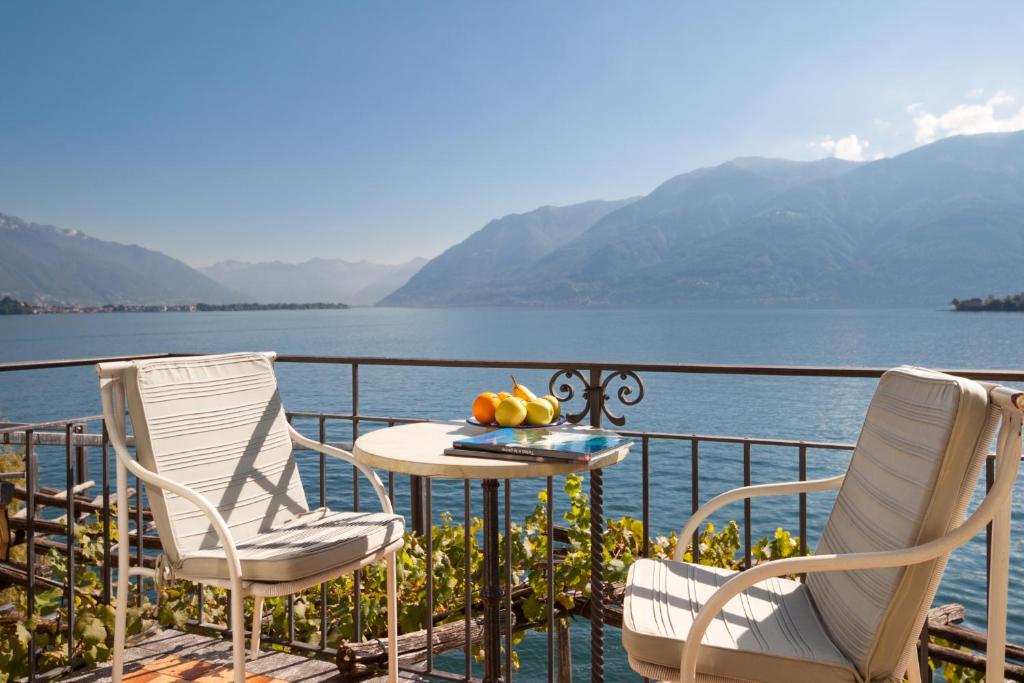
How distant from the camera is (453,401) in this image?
26.7 m

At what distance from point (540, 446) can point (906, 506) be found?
73 centimetres

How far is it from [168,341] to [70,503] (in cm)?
6208

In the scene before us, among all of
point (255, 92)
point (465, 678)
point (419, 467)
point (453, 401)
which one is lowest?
point (453, 401)

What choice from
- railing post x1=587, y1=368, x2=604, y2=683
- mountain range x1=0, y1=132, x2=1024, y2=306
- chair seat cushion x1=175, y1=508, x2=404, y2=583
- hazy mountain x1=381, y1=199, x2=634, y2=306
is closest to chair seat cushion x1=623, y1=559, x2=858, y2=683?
railing post x1=587, y1=368, x2=604, y2=683

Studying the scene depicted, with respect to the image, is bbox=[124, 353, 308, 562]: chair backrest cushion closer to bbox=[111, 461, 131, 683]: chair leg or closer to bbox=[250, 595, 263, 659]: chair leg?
bbox=[111, 461, 131, 683]: chair leg

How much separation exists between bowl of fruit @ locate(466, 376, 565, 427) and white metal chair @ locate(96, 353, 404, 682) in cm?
42

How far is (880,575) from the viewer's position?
129 centimetres

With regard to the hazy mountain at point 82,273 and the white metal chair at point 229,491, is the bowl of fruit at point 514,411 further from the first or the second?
the hazy mountain at point 82,273

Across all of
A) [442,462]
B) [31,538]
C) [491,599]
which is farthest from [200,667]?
[442,462]

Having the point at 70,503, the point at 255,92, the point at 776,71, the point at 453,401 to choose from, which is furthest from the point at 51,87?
the point at 70,503

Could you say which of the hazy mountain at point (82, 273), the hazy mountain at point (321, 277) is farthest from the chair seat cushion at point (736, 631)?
the hazy mountain at point (321, 277)

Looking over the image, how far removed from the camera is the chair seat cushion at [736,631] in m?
1.27

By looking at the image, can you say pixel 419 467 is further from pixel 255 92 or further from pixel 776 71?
pixel 776 71

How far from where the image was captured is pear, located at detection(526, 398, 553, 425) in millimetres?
1907
